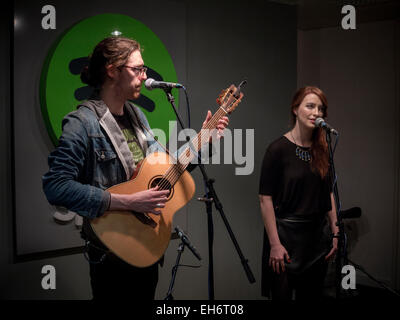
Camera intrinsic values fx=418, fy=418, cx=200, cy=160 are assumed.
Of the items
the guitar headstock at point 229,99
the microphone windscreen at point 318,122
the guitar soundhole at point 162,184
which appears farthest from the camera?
the microphone windscreen at point 318,122

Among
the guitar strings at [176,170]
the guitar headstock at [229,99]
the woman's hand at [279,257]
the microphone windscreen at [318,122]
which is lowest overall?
the woman's hand at [279,257]

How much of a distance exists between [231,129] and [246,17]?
974mm

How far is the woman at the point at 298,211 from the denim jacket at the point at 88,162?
946 millimetres

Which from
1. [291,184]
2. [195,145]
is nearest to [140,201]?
[195,145]

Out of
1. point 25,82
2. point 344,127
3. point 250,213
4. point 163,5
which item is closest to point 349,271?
point 250,213

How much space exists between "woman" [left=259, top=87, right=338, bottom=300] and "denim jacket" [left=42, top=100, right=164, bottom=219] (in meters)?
0.95

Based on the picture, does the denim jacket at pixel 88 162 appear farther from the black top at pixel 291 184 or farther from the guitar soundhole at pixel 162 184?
the black top at pixel 291 184

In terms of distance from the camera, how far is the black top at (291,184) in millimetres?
2551

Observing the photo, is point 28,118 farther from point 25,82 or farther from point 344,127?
point 344,127

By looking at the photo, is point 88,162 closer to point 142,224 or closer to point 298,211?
point 142,224

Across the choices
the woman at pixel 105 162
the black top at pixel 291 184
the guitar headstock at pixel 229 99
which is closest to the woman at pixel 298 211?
the black top at pixel 291 184

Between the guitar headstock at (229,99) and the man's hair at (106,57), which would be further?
the guitar headstock at (229,99)

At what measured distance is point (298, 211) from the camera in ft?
8.35

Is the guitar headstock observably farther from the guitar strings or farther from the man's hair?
the man's hair
